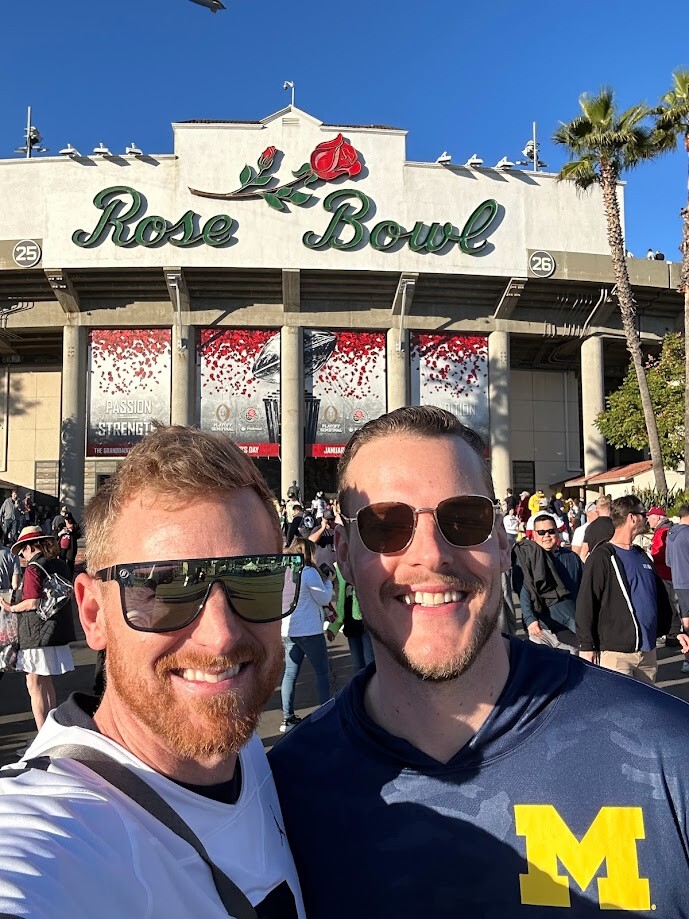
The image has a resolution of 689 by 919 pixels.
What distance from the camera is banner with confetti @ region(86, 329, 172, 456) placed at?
29016 millimetres

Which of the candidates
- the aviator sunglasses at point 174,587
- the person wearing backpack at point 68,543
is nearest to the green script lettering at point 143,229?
the person wearing backpack at point 68,543

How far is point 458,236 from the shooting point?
2948 centimetres

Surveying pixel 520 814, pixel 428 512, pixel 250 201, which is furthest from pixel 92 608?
pixel 250 201

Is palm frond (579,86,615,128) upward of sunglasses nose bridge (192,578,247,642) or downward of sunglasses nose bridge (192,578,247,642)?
upward

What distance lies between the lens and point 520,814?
1557 mm

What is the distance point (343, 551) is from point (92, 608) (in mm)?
753

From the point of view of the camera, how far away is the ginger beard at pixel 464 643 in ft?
5.61

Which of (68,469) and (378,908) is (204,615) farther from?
(68,469)

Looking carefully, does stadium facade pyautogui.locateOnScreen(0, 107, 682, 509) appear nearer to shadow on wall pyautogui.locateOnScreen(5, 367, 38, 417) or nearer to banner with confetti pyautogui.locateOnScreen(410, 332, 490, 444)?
banner with confetti pyautogui.locateOnScreen(410, 332, 490, 444)

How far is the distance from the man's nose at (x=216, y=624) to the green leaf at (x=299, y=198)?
29591mm

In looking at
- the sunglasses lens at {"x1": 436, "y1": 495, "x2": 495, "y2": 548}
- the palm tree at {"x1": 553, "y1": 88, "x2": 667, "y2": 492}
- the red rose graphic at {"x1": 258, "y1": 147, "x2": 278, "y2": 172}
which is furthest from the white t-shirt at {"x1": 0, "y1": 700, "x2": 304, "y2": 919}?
the red rose graphic at {"x1": 258, "y1": 147, "x2": 278, "y2": 172}

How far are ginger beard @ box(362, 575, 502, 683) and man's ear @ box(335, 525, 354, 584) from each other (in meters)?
A: 0.19

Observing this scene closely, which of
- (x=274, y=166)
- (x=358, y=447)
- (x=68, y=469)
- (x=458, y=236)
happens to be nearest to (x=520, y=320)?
(x=458, y=236)

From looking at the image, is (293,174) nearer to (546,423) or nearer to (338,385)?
(338,385)
